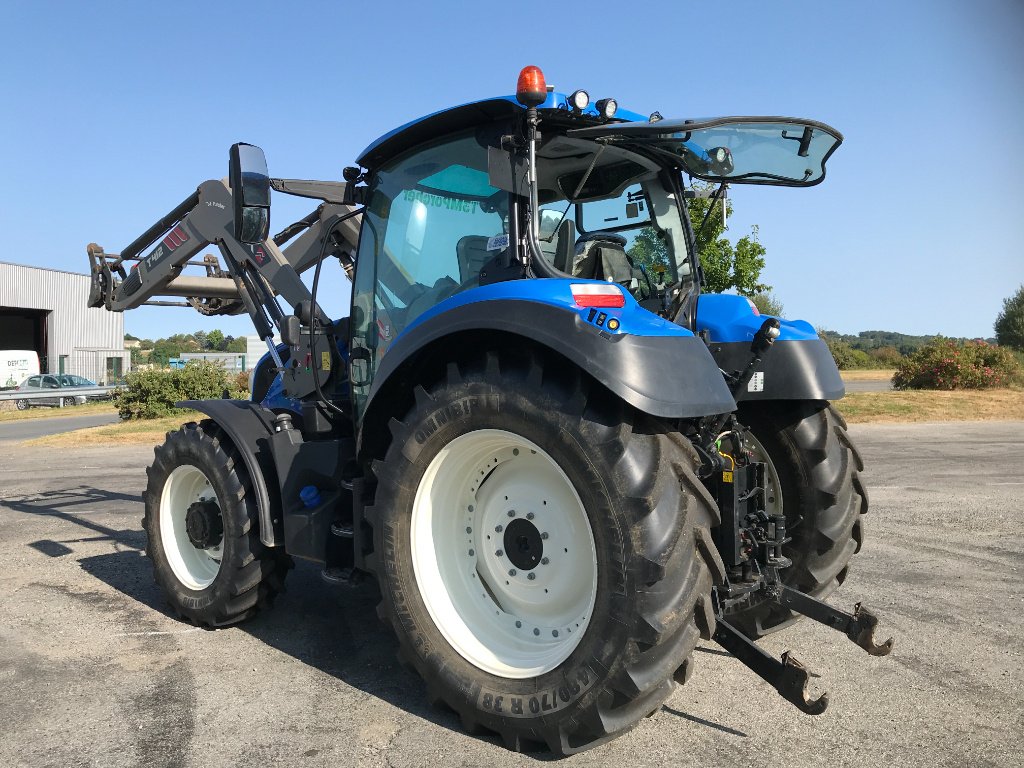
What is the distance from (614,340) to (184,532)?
3.46 metres

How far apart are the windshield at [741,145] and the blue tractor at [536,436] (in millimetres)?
18

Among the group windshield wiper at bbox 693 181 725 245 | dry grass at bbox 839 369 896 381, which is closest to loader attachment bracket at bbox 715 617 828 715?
windshield wiper at bbox 693 181 725 245

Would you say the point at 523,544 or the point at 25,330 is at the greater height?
the point at 25,330

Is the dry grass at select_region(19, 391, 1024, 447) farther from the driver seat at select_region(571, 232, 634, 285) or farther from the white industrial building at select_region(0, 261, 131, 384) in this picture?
the white industrial building at select_region(0, 261, 131, 384)

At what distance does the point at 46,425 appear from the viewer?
25078mm

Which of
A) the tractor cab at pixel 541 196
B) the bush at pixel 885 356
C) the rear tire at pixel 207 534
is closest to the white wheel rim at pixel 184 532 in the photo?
the rear tire at pixel 207 534

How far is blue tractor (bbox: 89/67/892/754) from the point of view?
293 centimetres

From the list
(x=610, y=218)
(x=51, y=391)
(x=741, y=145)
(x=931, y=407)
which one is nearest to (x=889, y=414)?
(x=931, y=407)

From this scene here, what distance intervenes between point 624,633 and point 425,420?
47.2 inches

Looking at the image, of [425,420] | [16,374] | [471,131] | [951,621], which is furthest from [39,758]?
[16,374]

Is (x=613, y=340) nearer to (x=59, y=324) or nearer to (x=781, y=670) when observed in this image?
(x=781, y=670)

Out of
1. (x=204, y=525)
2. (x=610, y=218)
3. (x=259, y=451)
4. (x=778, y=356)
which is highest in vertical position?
(x=610, y=218)

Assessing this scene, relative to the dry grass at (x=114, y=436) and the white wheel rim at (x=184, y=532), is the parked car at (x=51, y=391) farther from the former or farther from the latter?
the white wheel rim at (x=184, y=532)

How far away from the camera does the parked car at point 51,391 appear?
113 ft
